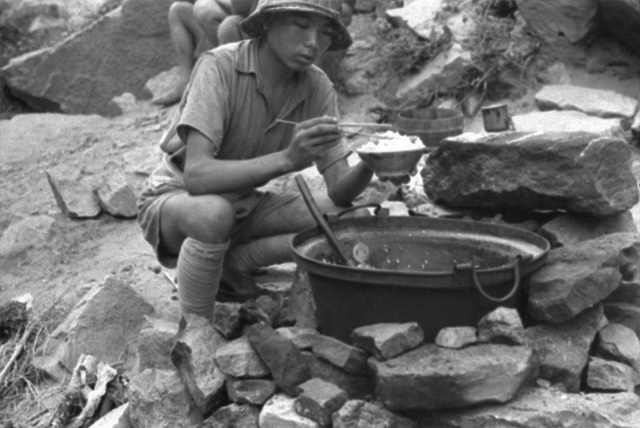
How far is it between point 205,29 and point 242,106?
433cm

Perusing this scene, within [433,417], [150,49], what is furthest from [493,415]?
[150,49]

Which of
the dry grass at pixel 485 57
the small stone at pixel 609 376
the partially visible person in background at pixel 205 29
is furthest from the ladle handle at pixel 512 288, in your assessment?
the partially visible person in background at pixel 205 29

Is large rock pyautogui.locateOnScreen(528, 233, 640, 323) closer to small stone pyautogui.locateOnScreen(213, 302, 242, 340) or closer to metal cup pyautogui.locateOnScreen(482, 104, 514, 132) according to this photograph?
small stone pyautogui.locateOnScreen(213, 302, 242, 340)

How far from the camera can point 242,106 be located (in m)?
4.71

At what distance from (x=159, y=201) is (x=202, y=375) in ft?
2.88

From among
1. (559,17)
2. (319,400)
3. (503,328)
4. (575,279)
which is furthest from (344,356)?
(559,17)

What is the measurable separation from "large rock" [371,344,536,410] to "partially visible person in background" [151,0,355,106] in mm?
4499

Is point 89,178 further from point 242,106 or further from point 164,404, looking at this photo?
point 164,404

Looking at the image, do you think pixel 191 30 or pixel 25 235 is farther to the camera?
pixel 191 30

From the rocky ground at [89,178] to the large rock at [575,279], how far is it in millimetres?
1311

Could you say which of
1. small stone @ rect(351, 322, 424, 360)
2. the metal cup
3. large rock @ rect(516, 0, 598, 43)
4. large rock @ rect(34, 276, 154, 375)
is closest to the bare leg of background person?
large rock @ rect(516, 0, 598, 43)

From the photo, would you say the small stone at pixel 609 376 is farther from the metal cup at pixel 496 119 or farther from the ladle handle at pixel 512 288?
the metal cup at pixel 496 119

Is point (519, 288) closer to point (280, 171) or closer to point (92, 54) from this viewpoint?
point (280, 171)

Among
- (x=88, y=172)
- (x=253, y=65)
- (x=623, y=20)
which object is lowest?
(x=88, y=172)
